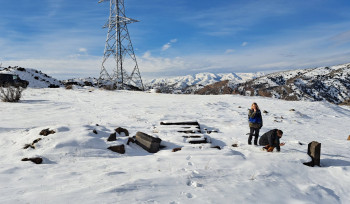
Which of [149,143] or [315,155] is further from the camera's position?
[149,143]

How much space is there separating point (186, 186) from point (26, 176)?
3.49 metres

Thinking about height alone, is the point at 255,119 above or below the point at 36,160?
above

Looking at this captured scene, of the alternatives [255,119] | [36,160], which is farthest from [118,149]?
[255,119]

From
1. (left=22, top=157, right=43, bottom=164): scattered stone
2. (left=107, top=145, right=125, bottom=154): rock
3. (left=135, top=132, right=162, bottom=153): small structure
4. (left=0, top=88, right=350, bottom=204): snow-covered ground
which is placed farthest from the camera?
(left=135, top=132, right=162, bottom=153): small structure

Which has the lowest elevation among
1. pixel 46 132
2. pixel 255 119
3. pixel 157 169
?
pixel 157 169

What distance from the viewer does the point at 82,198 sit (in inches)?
151

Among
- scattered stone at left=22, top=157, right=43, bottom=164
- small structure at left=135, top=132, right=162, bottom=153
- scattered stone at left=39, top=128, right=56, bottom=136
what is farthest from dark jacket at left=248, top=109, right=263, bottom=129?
scattered stone at left=39, top=128, right=56, bottom=136

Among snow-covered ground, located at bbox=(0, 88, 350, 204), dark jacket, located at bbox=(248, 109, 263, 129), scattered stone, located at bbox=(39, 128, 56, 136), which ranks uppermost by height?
dark jacket, located at bbox=(248, 109, 263, 129)

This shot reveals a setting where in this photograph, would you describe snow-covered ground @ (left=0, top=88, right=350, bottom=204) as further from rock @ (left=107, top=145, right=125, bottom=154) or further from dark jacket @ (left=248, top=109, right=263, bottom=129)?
dark jacket @ (left=248, top=109, right=263, bottom=129)

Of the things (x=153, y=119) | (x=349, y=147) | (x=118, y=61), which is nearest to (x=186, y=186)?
(x=153, y=119)

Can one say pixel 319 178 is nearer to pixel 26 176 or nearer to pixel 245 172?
pixel 245 172

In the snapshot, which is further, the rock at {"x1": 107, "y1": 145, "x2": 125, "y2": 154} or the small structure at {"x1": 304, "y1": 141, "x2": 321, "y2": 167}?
the rock at {"x1": 107, "y1": 145, "x2": 125, "y2": 154}

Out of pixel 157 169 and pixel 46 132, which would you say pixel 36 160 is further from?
pixel 157 169

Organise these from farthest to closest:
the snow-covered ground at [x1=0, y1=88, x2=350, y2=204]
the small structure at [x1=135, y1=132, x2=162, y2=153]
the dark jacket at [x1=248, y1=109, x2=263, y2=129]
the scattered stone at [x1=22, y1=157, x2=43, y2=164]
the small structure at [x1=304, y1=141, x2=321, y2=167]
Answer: the dark jacket at [x1=248, y1=109, x2=263, y2=129]
the small structure at [x1=135, y1=132, x2=162, y2=153]
the small structure at [x1=304, y1=141, x2=321, y2=167]
the scattered stone at [x1=22, y1=157, x2=43, y2=164]
the snow-covered ground at [x1=0, y1=88, x2=350, y2=204]
